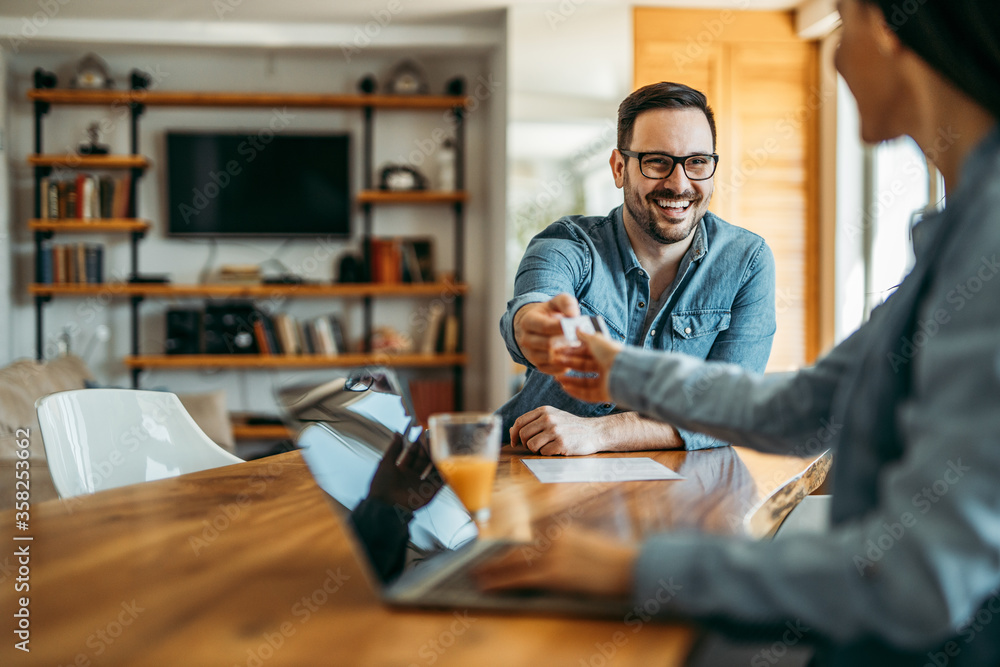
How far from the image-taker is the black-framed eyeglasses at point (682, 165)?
162 centimetres

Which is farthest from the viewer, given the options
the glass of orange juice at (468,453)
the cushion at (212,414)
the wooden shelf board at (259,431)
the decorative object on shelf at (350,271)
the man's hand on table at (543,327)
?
the decorative object on shelf at (350,271)

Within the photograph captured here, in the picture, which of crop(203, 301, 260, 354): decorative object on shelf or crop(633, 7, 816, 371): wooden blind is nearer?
crop(633, 7, 816, 371): wooden blind

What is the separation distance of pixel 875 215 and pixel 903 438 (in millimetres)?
3977

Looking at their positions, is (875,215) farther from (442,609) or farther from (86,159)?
(86,159)

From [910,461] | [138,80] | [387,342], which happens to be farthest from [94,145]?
[910,461]

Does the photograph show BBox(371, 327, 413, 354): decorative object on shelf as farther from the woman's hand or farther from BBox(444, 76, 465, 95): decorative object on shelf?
the woman's hand

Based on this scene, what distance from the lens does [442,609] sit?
610 millimetres

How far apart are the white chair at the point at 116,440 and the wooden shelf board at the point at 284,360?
3.12 metres

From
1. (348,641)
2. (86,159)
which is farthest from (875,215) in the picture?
(86,159)

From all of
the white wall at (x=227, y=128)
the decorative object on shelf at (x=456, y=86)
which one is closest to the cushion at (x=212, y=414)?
the white wall at (x=227, y=128)

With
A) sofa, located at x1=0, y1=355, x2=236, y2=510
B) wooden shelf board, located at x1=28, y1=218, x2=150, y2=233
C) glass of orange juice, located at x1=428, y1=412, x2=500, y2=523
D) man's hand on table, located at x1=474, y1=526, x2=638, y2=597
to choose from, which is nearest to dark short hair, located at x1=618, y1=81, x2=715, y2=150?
glass of orange juice, located at x1=428, y1=412, x2=500, y2=523

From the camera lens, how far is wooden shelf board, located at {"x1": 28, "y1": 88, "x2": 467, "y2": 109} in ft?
15.0

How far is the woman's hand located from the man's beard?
2.21 ft

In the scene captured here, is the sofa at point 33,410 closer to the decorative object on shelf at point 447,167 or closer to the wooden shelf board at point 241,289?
the wooden shelf board at point 241,289
